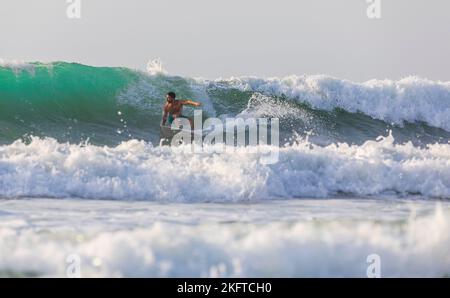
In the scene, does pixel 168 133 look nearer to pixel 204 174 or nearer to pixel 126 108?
pixel 204 174

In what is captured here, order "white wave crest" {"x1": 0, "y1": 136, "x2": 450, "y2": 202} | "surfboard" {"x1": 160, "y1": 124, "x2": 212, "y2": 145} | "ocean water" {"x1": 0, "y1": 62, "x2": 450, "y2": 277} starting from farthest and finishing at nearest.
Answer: "surfboard" {"x1": 160, "y1": 124, "x2": 212, "y2": 145} → "white wave crest" {"x1": 0, "y1": 136, "x2": 450, "y2": 202} → "ocean water" {"x1": 0, "y1": 62, "x2": 450, "y2": 277}

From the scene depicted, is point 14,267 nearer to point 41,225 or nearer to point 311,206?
point 41,225

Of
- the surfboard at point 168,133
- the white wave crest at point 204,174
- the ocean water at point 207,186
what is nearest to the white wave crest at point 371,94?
the ocean water at point 207,186

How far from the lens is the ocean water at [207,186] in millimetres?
5234

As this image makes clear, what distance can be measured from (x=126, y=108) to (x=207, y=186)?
10238mm

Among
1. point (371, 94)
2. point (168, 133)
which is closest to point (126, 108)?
point (168, 133)

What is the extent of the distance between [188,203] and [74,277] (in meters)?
4.19

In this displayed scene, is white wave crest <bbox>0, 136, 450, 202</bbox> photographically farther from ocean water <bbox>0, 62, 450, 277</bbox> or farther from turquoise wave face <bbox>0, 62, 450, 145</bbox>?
turquoise wave face <bbox>0, 62, 450, 145</bbox>

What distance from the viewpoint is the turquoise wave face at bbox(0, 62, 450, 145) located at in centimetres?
1759

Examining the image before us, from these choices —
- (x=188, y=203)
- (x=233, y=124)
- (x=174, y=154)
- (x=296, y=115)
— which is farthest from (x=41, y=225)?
(x=296, y=115)

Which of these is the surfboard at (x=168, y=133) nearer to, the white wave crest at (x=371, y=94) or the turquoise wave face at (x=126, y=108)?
the turquoise wave face at (x=126, y=108)

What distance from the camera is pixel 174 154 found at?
11.2 meters

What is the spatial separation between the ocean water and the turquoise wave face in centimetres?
6

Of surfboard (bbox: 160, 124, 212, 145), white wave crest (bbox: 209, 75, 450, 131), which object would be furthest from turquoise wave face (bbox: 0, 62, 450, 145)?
surfboard (bbox: 160, 124, 212, 145)
